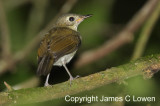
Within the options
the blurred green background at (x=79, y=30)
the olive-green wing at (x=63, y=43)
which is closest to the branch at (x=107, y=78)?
the olive-green wing at (x=63, y=43)

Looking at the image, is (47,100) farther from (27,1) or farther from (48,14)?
(48,14)

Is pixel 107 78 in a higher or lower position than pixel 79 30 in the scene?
higher

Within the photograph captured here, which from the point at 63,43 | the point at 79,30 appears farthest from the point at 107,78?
the point at 79,30

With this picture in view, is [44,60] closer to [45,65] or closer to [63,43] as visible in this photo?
[45,65]

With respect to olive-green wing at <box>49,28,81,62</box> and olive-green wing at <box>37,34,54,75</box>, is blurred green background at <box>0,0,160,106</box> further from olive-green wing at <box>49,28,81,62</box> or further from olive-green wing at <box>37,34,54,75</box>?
olive-green wing at <box>37,34,54,75</box>

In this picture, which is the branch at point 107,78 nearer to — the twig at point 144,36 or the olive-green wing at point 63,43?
the olive-green wing at point 63,43

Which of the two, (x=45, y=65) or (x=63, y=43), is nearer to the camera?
(x=45, y=65)
